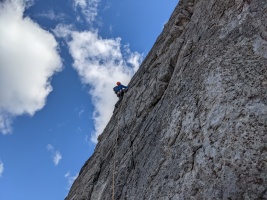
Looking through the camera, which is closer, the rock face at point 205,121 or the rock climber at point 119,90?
the rock face at point 205,121

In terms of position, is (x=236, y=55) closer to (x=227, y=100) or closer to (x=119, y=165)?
(x=227, y=100)

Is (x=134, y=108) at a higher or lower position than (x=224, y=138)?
higher

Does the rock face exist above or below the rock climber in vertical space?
below

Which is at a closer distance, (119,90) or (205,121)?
(205,121)

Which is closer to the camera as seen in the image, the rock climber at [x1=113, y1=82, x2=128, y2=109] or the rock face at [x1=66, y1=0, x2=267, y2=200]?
the rock face at [x1=66, y1=0, x2=267, y2=200]

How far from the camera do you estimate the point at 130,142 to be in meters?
9.24

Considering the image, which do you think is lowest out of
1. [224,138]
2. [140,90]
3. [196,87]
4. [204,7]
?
[224,138]

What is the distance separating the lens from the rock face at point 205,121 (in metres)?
4.78

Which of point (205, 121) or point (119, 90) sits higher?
point (119, 90)

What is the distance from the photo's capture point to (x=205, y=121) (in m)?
5.85

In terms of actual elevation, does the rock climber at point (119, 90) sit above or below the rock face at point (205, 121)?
above

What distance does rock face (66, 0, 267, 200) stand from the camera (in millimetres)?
4777

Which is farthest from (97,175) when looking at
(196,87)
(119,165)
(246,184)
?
(246,184)

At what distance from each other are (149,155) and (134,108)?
3.48 meters
